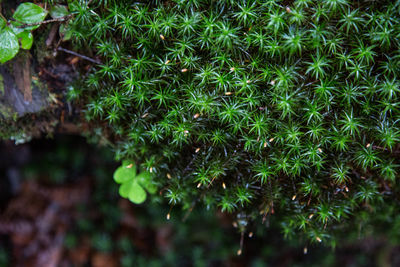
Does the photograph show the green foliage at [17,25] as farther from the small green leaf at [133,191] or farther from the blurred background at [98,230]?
the blurred background at [98,230]

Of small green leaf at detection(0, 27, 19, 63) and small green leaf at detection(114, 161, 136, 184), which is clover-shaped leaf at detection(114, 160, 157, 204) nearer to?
small green leaf at detection(114, 161, 136, 184)

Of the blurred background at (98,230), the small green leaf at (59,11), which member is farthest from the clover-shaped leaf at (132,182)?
the small green leaf at (59,11)

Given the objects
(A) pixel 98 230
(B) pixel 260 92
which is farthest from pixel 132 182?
(A) pixel 98 230

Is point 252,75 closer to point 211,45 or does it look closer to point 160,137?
point 211,45

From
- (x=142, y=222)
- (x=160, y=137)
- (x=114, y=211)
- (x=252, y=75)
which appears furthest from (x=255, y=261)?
(x=252, y=75)

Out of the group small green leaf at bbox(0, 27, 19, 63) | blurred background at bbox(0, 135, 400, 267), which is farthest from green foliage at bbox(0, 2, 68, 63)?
blurred background at bbox(0, 135, 400, 267)
